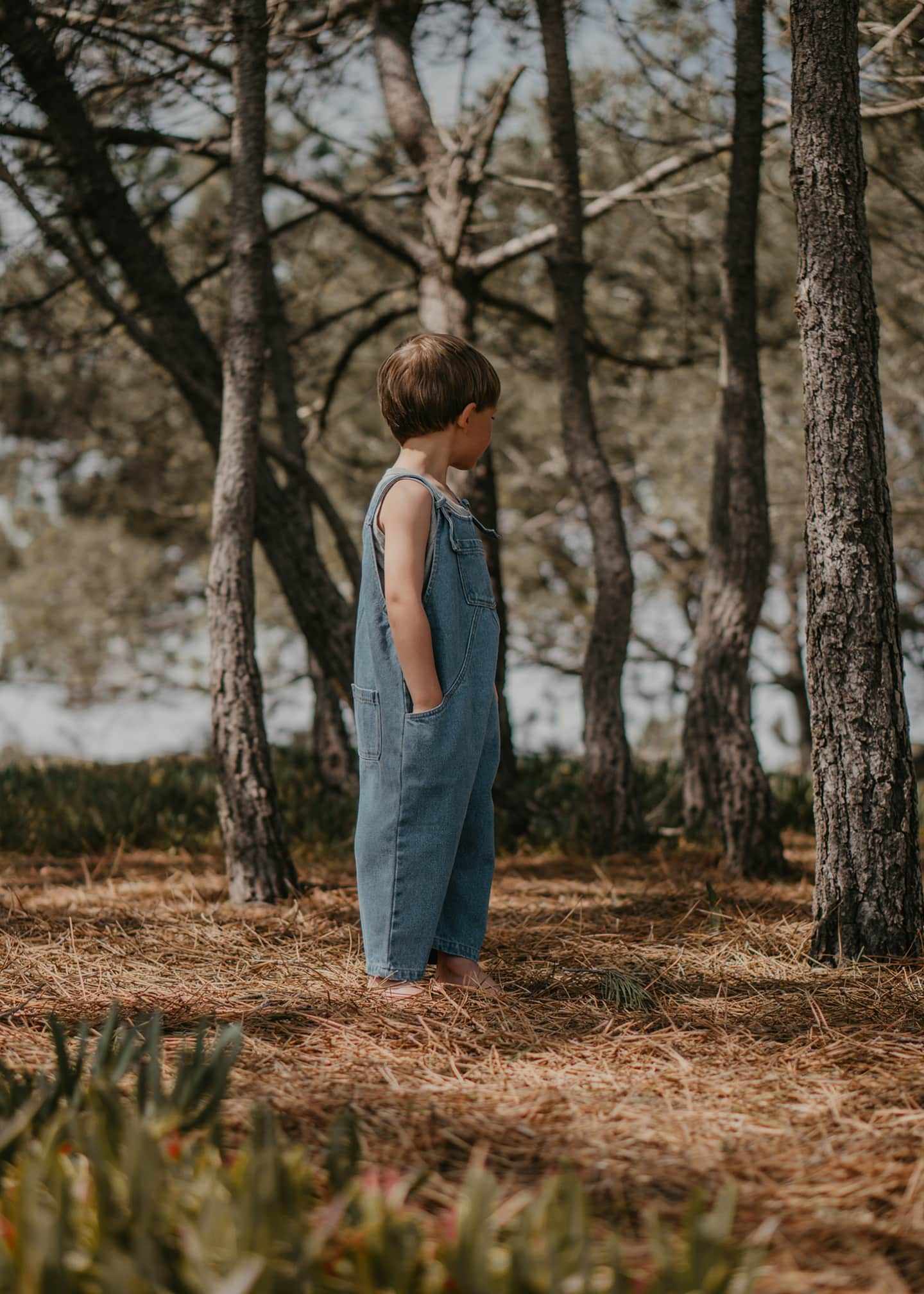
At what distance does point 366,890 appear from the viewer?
267 cm

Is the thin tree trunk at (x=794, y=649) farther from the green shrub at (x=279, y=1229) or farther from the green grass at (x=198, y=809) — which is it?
the green shrub at (x=279, y=1229)

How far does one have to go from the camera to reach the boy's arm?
8.31 ft

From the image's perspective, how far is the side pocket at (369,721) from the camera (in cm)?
266

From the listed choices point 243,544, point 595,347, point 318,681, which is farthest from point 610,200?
Result: point 318,681

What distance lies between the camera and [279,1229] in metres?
1.29

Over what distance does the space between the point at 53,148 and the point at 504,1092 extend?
496cm

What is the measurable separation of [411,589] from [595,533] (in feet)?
9.44

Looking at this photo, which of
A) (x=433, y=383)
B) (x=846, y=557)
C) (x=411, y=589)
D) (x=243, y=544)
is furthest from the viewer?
(x=243, y=544)

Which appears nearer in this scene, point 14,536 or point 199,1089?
point 199,1089

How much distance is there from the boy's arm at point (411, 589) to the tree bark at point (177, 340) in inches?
108

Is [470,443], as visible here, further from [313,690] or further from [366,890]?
[313,690]

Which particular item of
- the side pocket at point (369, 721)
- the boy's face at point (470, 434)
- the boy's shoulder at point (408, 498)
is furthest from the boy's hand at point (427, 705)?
the boy's face at point (470, 434)

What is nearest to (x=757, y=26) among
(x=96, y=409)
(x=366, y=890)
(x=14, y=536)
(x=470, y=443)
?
(x=470, y=443)

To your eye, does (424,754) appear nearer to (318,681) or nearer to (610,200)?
(610,200)
